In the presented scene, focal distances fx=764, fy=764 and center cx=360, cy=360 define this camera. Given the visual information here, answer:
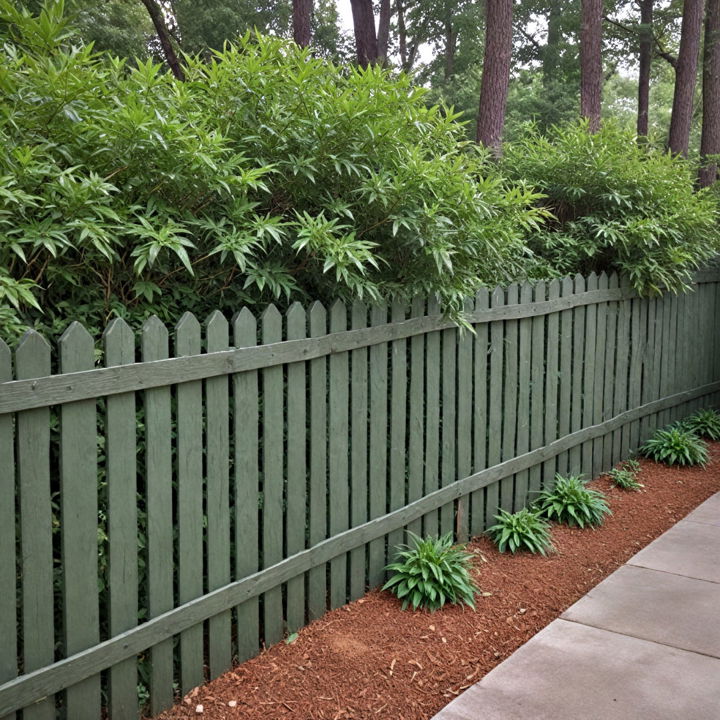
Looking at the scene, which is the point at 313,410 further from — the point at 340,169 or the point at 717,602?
the point at 717,602

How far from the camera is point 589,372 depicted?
20.4 feet

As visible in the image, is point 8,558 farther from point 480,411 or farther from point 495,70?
point 495,70

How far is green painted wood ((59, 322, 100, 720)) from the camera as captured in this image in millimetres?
2689

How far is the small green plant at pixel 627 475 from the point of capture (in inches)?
247

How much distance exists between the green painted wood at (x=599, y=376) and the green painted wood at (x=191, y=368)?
1970 millimetres

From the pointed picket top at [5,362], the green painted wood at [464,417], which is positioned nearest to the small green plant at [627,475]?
the green painted wood at [464,417]

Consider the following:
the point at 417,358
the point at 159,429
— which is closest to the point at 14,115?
the point at 159,429

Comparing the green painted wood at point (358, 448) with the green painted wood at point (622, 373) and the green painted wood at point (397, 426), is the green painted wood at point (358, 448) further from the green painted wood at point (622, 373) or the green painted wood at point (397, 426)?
the green painted wood at point (622, 373)

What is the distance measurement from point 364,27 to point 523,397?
13730mm

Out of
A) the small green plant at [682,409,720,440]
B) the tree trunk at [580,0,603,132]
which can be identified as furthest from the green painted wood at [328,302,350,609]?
the tree trunk at [580,0,603,132]

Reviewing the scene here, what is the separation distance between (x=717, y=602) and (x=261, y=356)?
2.82m

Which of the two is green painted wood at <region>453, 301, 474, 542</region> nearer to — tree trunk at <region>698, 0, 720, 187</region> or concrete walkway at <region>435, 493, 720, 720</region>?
concrete walkway at <region>435, 493, 720, 720</region>

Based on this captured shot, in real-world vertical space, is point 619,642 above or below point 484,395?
below

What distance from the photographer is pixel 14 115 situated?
2779 mm
